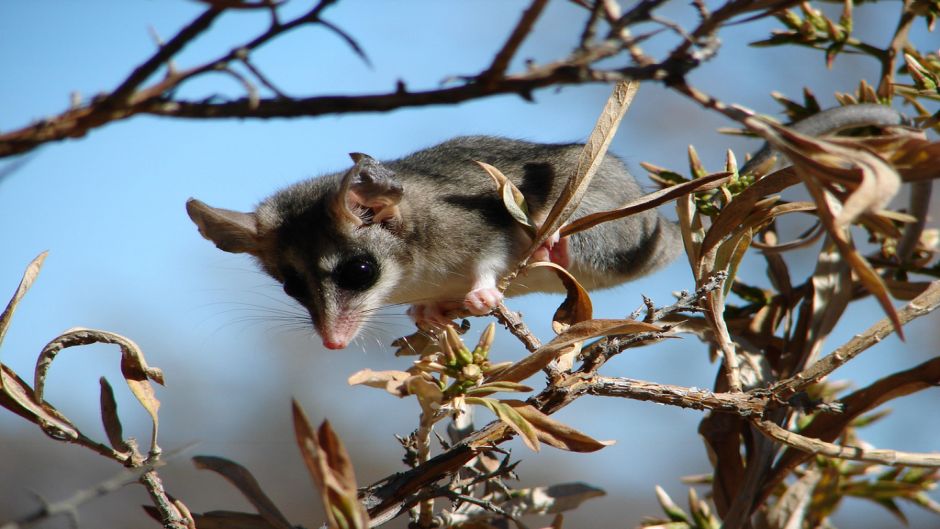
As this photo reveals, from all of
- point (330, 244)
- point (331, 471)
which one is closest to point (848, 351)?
point (331, 471)

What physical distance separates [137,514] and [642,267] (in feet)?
7.31

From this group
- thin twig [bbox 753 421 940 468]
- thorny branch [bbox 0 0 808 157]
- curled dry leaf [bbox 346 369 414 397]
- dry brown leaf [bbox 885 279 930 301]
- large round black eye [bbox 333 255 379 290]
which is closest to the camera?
thorny branch [bbox 0 0 808 157]

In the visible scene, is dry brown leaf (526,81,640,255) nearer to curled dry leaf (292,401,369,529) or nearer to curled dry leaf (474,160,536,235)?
curled dry leaf (474,160,536,235)

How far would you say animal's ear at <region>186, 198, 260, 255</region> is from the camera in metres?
3.15

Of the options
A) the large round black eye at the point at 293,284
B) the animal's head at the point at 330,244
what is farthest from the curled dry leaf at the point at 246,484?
the large round black eye at the point at 293,284

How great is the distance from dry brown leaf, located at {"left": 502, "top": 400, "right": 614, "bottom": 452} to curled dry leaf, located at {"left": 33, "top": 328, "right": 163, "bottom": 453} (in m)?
0.54

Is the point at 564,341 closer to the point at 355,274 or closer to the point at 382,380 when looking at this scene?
the point at 382,380

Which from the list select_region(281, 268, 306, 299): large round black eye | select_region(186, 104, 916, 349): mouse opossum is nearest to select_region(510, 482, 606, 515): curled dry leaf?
select_region(186, 104, 916, 349): mouse opossum

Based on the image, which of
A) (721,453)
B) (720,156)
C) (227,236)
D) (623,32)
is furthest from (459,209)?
(720,156)

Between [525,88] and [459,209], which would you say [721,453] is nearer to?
[525,88]

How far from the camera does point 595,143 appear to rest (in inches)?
60.7

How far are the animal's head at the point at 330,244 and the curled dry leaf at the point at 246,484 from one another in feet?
5.96

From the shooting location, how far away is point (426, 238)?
3561mm

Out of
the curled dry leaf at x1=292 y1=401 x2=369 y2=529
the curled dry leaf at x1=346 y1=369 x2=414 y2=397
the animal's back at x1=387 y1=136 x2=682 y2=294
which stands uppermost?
the animal's back at x1=387 y1=136 x2=682 y2=294
